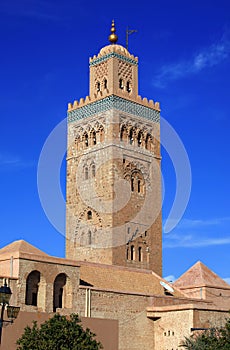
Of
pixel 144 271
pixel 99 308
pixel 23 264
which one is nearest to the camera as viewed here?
pixel 23 264

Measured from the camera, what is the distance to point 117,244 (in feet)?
111

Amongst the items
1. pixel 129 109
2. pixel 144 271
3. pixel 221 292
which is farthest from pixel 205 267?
pixel 129 109

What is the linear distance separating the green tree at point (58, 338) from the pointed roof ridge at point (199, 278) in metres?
13.8

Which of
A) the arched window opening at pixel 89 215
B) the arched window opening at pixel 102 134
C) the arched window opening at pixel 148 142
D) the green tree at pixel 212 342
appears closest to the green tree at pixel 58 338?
the green tree at pixel 212 342

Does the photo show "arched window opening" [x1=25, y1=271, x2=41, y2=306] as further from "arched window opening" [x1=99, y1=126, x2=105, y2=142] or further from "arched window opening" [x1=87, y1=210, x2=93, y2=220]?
"arched window opening" [x1=99, y1=126, x2=105, y2=142]

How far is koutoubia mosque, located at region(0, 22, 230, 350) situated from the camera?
26.0 meters

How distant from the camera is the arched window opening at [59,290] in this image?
85.0ft

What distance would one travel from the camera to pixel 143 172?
36.7m

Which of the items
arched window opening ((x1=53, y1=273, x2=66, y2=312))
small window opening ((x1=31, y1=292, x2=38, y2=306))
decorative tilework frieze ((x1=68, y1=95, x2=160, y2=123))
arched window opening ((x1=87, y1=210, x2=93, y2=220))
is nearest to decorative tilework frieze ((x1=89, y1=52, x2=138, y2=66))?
decorative tilework frieze ((x1=68, y1=95, x2=160, y2=123))

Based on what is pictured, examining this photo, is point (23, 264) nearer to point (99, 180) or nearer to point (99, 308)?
point (99, 308)

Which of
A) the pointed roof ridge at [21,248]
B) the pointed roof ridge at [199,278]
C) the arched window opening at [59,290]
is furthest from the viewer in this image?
the pointed roof ridge at [199,278]

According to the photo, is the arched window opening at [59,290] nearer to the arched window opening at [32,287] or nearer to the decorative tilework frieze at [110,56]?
the arched window opening at [32,287]

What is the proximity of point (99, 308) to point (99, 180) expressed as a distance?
10.2m

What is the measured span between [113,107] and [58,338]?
17822 mm
